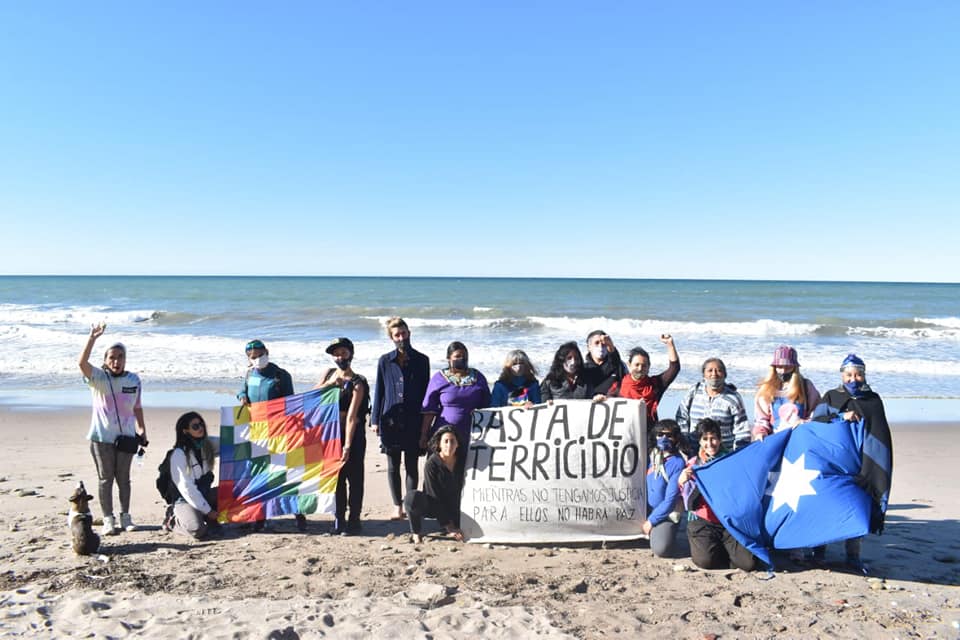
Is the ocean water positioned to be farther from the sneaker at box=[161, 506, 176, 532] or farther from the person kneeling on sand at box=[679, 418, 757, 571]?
the person kneeling on sand at box=[679, 418, 757, 571]

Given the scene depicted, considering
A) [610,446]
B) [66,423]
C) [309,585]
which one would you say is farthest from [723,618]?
[66,423]

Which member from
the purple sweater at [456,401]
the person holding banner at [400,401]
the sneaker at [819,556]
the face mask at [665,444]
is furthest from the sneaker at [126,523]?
the sneaker at [819,556]

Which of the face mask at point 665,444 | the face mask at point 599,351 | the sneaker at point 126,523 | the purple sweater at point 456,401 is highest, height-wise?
the face mask at point 599,351

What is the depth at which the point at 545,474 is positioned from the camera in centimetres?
525

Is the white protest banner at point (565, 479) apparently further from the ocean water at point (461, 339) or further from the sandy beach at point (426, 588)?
the ocean water at point (461, 339)

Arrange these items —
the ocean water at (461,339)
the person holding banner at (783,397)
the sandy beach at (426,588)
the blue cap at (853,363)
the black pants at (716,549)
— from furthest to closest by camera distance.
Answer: the ocean water at (461,339) → the person holding banner at (783,397) → the blue cap at (853,363) → the black pants at (716,549) → the sandy beach at (426,588)

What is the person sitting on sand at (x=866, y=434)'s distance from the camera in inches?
177

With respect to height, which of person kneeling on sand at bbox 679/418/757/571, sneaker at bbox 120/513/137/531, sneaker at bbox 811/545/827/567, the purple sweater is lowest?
sneaker at bbox 120/513/137/531

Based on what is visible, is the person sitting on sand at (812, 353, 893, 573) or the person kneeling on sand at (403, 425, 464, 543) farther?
the person kneeling on sand at (403, 425, 464, 543)

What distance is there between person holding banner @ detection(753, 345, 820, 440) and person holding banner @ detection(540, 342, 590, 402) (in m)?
1.45

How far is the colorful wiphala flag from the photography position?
5.51 m

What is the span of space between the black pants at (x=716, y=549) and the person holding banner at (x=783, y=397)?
83 centimetres

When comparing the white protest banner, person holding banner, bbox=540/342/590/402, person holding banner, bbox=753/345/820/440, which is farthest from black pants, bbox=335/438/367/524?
person holding banner, bbox=753/345/820/440

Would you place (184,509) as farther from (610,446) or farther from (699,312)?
(699,312)
